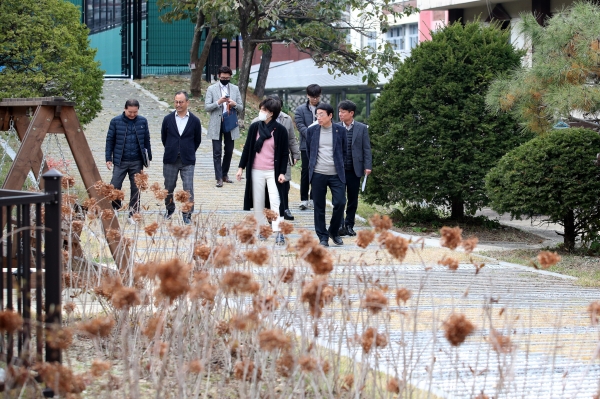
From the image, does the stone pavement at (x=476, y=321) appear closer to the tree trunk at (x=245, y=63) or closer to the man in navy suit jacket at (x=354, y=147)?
the man in navy suit jacket at (x=354, y=147)

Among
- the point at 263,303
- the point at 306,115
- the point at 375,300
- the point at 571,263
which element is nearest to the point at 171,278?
the point at 263,303

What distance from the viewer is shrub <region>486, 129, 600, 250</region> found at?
1120 centimetres

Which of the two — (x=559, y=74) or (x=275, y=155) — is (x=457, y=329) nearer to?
(x=559, y=74)

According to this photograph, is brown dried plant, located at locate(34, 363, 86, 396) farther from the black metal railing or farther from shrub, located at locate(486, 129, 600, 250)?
shrub, located at locate(486, 129, 600, 250)

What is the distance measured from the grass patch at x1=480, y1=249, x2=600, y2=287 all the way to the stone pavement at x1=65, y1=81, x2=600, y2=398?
279mm

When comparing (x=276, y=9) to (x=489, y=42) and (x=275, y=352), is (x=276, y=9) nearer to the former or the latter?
(x=489, y=42)

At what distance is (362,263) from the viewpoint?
15.1 feet

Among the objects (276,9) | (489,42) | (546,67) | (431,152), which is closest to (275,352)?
(546,67)

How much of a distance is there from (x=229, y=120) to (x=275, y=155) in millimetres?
4673

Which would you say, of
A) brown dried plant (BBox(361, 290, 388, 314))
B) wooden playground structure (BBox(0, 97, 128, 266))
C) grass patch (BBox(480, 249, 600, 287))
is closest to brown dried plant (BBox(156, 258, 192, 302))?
brown dried plant (BBox(361, 290, 388, 314))

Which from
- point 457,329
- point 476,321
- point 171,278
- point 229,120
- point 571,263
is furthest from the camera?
point 229,120

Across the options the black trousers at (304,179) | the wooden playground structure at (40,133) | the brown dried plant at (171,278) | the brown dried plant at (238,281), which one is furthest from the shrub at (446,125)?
the brown dried plant at (171,278)

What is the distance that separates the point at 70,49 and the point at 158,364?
1159 cm

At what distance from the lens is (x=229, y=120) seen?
15773 millimetres
